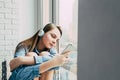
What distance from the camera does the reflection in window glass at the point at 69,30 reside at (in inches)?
95.9

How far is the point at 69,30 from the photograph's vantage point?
99.0 inches

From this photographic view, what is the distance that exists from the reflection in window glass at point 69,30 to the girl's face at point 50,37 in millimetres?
296

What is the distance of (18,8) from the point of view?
112 inches

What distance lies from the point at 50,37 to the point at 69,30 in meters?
0.45

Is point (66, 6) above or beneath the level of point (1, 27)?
above

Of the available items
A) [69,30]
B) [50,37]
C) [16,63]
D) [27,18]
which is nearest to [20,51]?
[16,63]

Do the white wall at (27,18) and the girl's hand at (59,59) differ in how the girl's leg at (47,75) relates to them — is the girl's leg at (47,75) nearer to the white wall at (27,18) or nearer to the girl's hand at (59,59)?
the girl's hand at (59,59)

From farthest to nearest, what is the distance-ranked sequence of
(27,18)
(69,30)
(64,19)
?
(27,18) → (64,19) → (69,30)

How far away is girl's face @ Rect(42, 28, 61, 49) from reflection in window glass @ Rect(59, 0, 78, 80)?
0.30 metres

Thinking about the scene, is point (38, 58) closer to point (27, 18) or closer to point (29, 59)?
point (29, 59)

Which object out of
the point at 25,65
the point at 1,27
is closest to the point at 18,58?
the point at 25,65

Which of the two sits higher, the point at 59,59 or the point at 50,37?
the point at 50,37

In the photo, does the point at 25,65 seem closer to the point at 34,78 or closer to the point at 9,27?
the point at 34,78

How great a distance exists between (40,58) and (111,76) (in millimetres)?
1161
